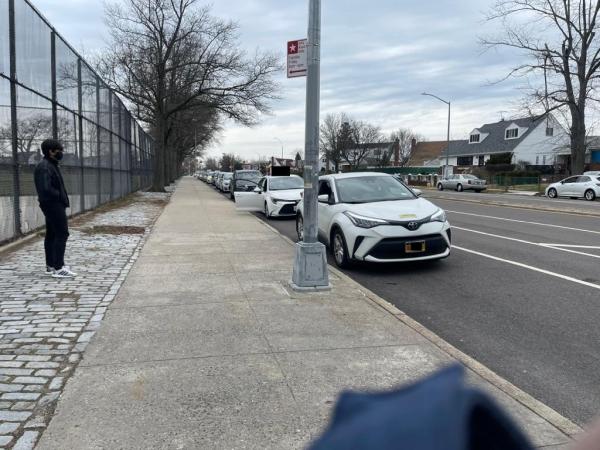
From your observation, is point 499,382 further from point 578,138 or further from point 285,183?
point 578,138

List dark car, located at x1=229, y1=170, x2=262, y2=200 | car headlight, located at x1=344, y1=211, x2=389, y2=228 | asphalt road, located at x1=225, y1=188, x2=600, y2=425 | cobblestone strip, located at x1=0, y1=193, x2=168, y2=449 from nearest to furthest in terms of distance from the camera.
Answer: cobblestone strip, located at x1=0, y1=193, x2=168, y2=449 < asphalt road, located at x1=225, y1=188, x2=600, y2=425 < car headlight, located at x1=344, y1=211, x2=389, y2=228 < dark car, located at x1=229, y1=170, x2=262, y2=200

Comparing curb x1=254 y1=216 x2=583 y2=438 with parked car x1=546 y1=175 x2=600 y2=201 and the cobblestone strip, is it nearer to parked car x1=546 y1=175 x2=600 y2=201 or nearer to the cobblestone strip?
the cobblestone strip

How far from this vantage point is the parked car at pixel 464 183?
39875 mm

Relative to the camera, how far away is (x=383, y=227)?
7.95 meters

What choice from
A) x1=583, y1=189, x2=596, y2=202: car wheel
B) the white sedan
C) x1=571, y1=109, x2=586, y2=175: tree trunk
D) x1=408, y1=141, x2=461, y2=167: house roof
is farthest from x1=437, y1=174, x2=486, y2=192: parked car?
x1=408, y1=141, x2=461, y2=167: house roof

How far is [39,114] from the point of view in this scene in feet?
37.1

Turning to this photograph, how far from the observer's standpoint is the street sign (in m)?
6.64

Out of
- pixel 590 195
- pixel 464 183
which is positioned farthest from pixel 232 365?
pixel 464 183

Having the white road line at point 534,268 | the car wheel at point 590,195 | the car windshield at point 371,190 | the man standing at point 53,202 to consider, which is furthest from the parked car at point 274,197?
the car wheel at point 590,195

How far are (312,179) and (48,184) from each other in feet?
11.2

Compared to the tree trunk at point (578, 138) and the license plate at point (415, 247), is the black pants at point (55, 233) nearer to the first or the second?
the license plate at point (415, 247)

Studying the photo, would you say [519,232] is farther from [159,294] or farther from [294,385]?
[294,385]

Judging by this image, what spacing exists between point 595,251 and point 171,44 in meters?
27.2

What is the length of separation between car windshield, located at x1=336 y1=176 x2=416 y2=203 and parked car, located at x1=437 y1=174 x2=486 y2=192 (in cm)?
3209
